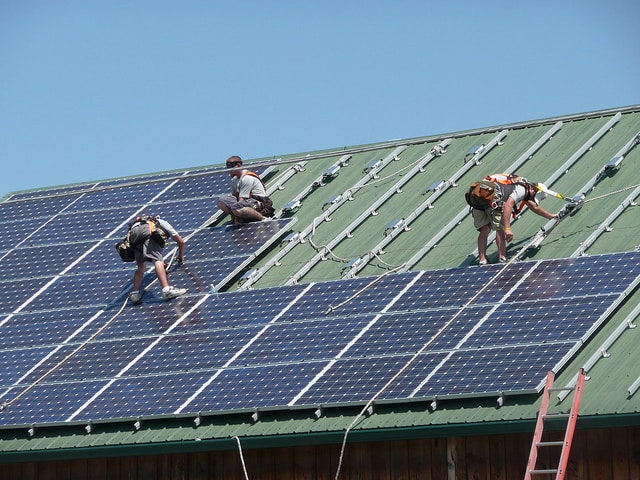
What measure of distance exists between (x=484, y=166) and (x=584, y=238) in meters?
4.79

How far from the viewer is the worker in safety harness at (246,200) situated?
2973 centimetres

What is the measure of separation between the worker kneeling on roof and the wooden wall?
16.1 ft

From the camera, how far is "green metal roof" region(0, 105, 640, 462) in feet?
68.6

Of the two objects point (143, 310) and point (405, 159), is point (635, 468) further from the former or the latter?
point (405, 159)

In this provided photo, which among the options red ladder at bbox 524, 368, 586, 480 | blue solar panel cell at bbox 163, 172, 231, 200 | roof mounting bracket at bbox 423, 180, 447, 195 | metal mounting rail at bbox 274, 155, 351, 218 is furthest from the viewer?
blue solar panel cell at bbox 163, 172, 231, 200

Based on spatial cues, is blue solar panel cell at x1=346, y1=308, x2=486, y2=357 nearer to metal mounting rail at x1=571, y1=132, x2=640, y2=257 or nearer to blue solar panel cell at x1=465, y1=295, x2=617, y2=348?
blue solar panel cell at x1=465, y1=295, x2=617, y2=348

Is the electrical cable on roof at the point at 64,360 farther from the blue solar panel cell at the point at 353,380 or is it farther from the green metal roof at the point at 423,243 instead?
the blue solar panel cell at the point at 353,380

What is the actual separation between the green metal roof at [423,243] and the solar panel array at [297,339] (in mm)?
271

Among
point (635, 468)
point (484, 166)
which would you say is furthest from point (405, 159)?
point (635, 468)

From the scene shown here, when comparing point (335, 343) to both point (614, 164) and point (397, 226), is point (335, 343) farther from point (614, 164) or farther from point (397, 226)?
point (614, 164)

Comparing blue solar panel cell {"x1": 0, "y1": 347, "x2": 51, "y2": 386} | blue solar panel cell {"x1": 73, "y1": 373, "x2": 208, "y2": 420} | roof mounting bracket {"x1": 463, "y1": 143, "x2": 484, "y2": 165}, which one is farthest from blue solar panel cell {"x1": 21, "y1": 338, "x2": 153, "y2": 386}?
roof mounting bracket {"x1": 463, "y1": 143, "x2": 484, "y2": 165}

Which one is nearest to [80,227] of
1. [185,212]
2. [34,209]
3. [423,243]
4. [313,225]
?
[185,212]

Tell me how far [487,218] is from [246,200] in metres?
6.12

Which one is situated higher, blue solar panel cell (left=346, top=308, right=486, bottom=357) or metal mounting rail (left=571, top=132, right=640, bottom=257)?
metal mounting rail (left=571, top=132, right=640, bottom=257)
